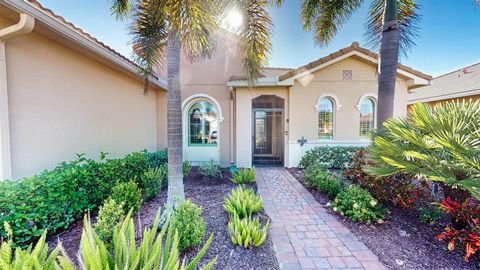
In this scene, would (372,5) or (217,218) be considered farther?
(372,5)

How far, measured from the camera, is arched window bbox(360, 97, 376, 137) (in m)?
9.12

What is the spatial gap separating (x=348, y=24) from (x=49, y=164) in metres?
9.59

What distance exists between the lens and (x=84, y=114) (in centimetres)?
509

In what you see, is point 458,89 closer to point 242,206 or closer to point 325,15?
point 325,15

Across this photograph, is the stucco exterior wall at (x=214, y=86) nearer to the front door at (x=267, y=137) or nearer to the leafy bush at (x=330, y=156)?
the front door at (x=267, y=137)

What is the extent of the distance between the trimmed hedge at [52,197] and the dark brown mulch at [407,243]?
4.78 meters

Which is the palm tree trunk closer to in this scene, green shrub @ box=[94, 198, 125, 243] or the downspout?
green shrub @ box=[94, 198, 125, 243]

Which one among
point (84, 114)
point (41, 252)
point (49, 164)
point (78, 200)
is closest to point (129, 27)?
point (84, 114)

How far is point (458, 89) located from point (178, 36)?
16708 mm

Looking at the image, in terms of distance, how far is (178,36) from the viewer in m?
3.35

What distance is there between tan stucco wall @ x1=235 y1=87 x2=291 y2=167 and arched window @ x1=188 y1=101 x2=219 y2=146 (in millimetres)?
1356

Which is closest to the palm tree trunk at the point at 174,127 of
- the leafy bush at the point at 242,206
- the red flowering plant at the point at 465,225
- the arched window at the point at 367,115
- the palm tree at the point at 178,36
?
the palm tree at the point at 178,36

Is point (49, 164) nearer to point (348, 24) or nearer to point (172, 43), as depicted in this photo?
point (172, 43)

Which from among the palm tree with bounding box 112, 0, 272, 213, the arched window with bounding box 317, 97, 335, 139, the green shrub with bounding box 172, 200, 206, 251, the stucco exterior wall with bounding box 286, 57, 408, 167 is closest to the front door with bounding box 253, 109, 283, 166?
the stucco exterior wall with bounding box 286, 57, 408, 167
